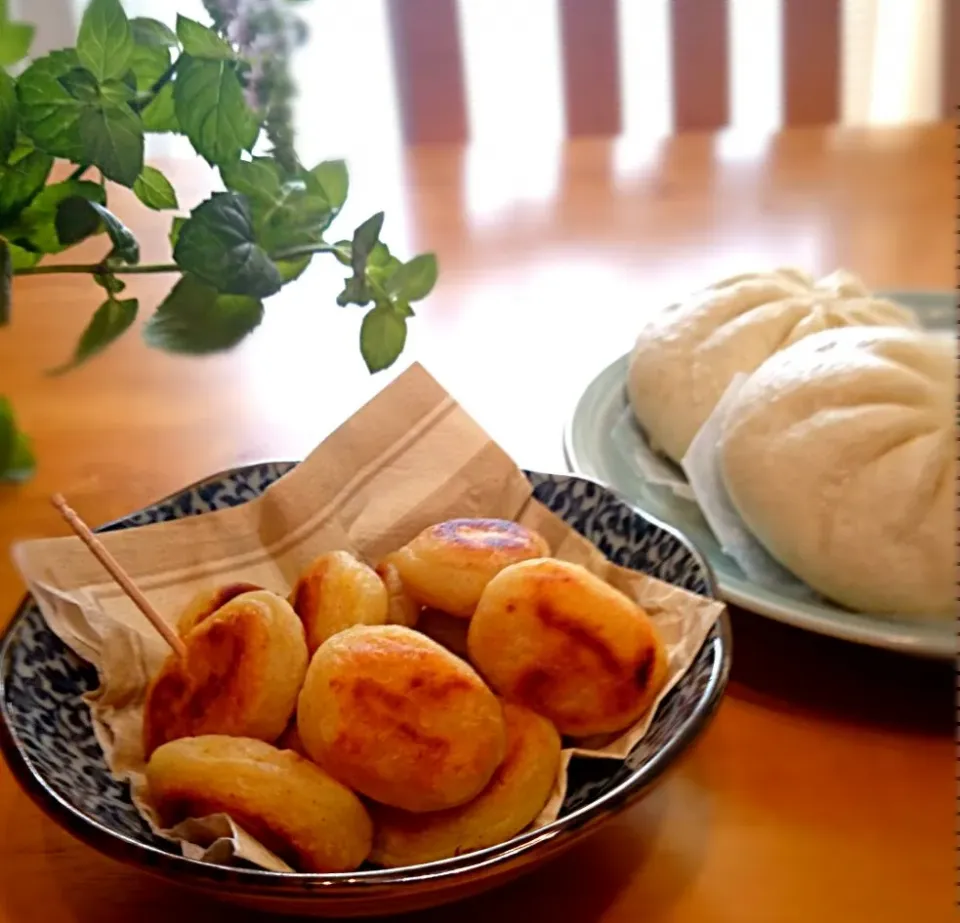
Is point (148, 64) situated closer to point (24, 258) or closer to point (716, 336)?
point (24, 258)

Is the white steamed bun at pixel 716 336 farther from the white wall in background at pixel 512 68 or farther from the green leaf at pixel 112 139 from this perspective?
the white wall in background at pixel 512 68

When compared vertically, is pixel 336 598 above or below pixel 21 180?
below

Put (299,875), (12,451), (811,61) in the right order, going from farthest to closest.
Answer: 1. (811,61)
2. (12,451)
3. (299,875)

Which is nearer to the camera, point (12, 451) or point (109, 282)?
point (109, 282)

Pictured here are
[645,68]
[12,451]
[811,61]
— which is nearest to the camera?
[12,451]

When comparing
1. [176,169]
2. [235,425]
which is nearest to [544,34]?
[176,169]

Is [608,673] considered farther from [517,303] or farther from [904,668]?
[517,303]

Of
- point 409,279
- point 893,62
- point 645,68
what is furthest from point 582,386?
point 893,62
